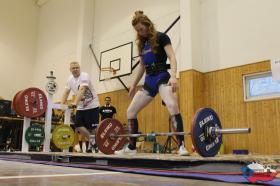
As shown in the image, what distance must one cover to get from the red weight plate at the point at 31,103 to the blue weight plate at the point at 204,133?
248 centimetres

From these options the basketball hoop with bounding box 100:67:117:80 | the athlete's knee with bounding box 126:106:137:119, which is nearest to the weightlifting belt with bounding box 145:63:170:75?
the athlete's knee with bounding box 126:106:137:119

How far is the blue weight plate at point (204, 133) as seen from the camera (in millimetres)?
1808

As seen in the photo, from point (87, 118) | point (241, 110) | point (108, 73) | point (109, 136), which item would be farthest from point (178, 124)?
point (108, 73)

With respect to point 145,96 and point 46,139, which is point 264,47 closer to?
point 145,96

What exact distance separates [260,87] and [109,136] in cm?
331

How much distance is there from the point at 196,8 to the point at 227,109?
2.11 metres

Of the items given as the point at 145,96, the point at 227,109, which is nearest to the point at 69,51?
the point at 227,109

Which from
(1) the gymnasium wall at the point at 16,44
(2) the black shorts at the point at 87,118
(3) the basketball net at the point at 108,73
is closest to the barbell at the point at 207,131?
(2) the black shorts at the point at 87,118

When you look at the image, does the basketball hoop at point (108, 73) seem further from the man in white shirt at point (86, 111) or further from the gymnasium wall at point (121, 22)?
the man in white shirt at point (86, 111)

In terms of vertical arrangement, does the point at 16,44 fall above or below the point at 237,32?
above

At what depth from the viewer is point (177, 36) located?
250 inches

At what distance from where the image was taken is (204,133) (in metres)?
1.90

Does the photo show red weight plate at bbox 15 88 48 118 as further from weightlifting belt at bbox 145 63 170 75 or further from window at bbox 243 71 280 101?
window at bbox 243 71 280 101

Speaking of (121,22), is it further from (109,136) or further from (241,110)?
(109,136)
